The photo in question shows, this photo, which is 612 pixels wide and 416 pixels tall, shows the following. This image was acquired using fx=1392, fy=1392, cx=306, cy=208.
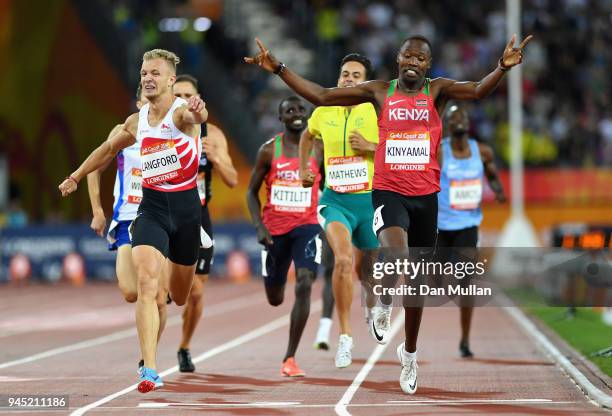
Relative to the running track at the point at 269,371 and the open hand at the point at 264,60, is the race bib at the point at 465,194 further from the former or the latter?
the open hand at the point at 264,60

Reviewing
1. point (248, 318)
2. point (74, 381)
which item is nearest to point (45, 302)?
→ point (248, 318)

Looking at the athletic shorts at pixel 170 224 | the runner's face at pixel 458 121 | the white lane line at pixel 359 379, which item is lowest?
the white lane line at pixel 359 379

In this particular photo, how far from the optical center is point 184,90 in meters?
13.2

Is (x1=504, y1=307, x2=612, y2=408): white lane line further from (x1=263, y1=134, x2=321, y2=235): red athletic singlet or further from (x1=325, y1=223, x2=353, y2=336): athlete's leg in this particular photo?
(x1=263, y1=134, x2=321, y2=235): red athletic singlet

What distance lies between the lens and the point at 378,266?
35.5ft

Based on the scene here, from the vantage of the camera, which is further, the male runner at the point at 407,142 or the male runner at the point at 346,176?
the male runner at the point at 346,176

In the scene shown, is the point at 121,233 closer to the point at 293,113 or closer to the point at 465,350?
the point at 293,113

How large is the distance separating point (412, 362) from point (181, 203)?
2190mm

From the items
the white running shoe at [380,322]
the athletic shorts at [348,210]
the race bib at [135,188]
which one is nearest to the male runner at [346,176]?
the athletic shorts at [348,210]

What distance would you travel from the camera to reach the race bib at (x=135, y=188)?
1241cm

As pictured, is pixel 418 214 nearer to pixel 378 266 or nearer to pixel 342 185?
pixel 378 266

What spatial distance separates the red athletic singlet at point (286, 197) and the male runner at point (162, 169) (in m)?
2.56

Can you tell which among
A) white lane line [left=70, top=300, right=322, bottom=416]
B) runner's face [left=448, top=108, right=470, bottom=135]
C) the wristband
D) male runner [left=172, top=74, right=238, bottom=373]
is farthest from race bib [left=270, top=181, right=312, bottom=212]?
the wristband

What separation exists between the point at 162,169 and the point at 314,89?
1378 mm
